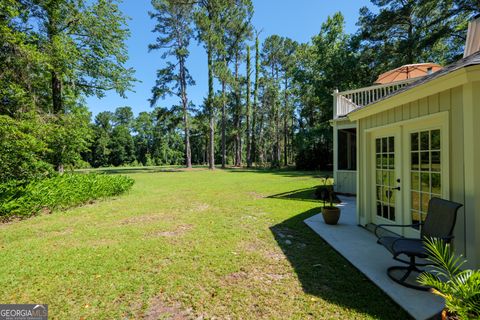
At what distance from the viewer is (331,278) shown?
3250mm

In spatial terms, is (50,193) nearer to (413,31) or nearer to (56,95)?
(56,95)

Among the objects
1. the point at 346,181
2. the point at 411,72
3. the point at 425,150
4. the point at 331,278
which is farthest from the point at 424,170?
the point at 411,72

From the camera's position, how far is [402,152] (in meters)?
4.29

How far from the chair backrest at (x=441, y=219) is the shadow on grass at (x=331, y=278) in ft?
3.33

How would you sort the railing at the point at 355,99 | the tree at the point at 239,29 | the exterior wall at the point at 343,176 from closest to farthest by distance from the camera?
1. the railing at the point at 355,99
2. the exterior wall at the point at 343,176
3. the tree at the point at 239,29

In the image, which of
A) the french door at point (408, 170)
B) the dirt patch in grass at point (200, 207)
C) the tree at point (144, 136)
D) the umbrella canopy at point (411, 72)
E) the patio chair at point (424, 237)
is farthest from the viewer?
the tree at point (144, 136)

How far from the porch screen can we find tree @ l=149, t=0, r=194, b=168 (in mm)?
24818

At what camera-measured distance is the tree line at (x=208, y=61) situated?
8.34m

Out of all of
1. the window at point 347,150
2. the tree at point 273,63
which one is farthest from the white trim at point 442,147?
the tree at point 273,63

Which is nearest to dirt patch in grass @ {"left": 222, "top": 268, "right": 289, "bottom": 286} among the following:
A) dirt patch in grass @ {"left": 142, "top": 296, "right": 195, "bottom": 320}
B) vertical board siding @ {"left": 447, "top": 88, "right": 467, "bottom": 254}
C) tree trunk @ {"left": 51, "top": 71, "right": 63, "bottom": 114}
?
dirt patch in grass @ {"left": 142, "top": 296, "right": 195, "bottom": 320}

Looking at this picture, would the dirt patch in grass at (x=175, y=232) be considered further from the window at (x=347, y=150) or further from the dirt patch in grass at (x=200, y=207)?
the window at (x=347, y=150)

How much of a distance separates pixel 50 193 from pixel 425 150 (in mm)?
9745

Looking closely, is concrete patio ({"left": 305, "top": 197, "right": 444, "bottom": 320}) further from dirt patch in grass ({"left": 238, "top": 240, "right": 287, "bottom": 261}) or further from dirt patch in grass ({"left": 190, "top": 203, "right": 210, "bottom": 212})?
dirt patch in grass ({"left": 190, "top": 203, "right": 210, "bottom": 212})

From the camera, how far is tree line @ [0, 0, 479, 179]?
8344 millimetres
